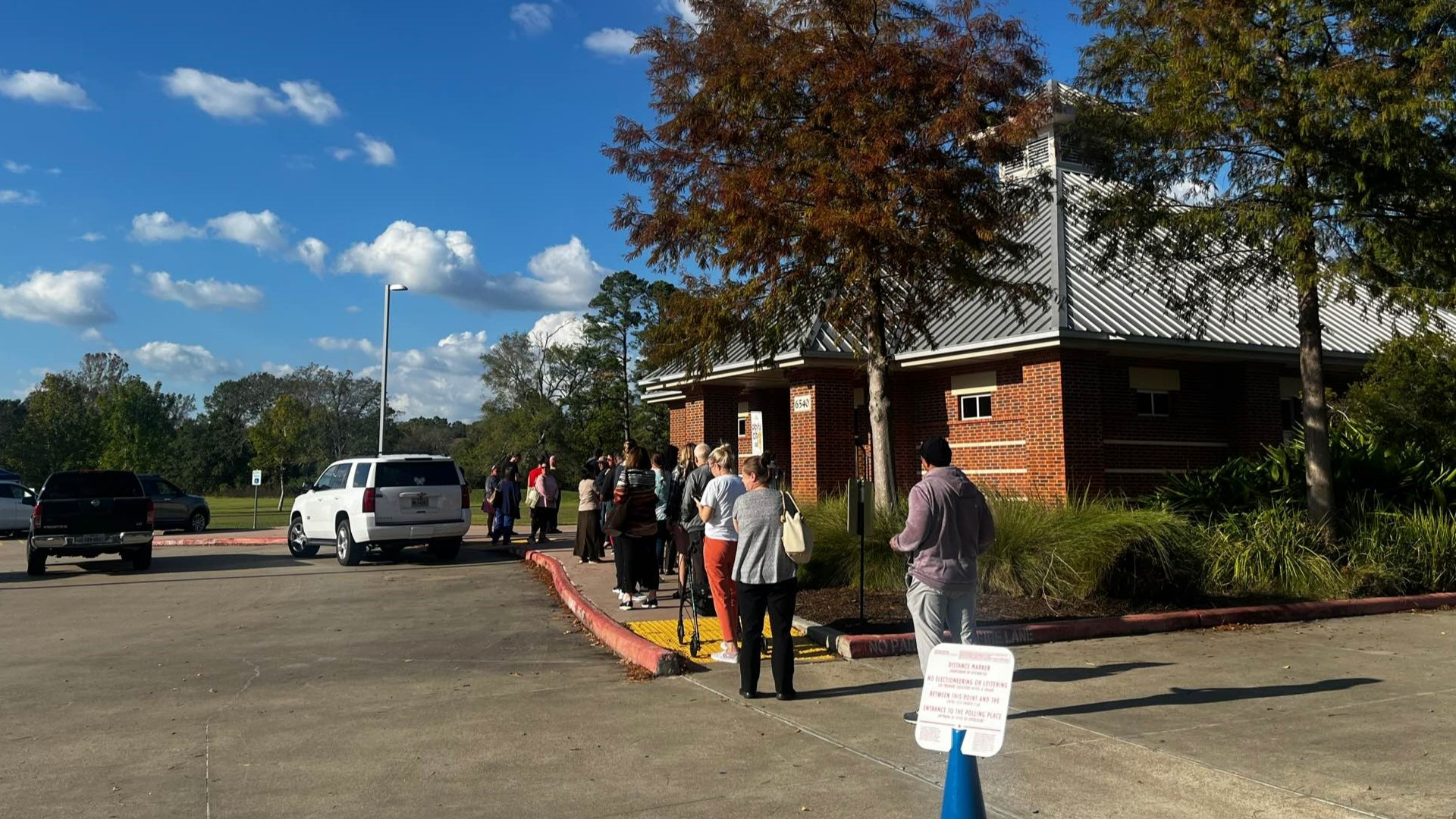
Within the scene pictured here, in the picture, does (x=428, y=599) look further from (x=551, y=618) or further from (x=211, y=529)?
(x=211, y=529)

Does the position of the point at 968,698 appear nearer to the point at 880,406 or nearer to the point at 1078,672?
the point at 1078,672

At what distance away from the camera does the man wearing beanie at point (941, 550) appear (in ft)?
22.8

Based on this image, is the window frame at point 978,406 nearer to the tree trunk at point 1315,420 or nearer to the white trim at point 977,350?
the white trim at point 977,350

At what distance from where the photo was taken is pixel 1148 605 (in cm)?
1130

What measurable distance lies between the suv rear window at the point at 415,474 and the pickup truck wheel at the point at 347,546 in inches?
43.3

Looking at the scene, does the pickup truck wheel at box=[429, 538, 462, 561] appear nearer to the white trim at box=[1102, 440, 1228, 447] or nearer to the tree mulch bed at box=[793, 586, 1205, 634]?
the tree mulch bed at box=[793, 586, 1205, 634]

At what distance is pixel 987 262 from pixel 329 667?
30.5ft

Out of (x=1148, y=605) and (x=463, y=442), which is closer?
(x=1148, y=605)

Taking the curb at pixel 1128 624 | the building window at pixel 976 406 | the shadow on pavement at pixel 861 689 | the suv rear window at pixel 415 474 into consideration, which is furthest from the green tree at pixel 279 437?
the shadow on pavement at pixel 861 689

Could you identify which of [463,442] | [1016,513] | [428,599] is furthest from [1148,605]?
[463,442]

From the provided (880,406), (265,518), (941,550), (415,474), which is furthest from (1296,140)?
(265,518)

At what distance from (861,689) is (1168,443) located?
14364mm

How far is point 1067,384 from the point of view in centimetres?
1856

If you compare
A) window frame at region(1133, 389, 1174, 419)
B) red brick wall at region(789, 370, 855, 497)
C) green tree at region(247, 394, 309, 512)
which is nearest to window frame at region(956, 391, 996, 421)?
red brick wall at region(789, 370, 855, 497)
